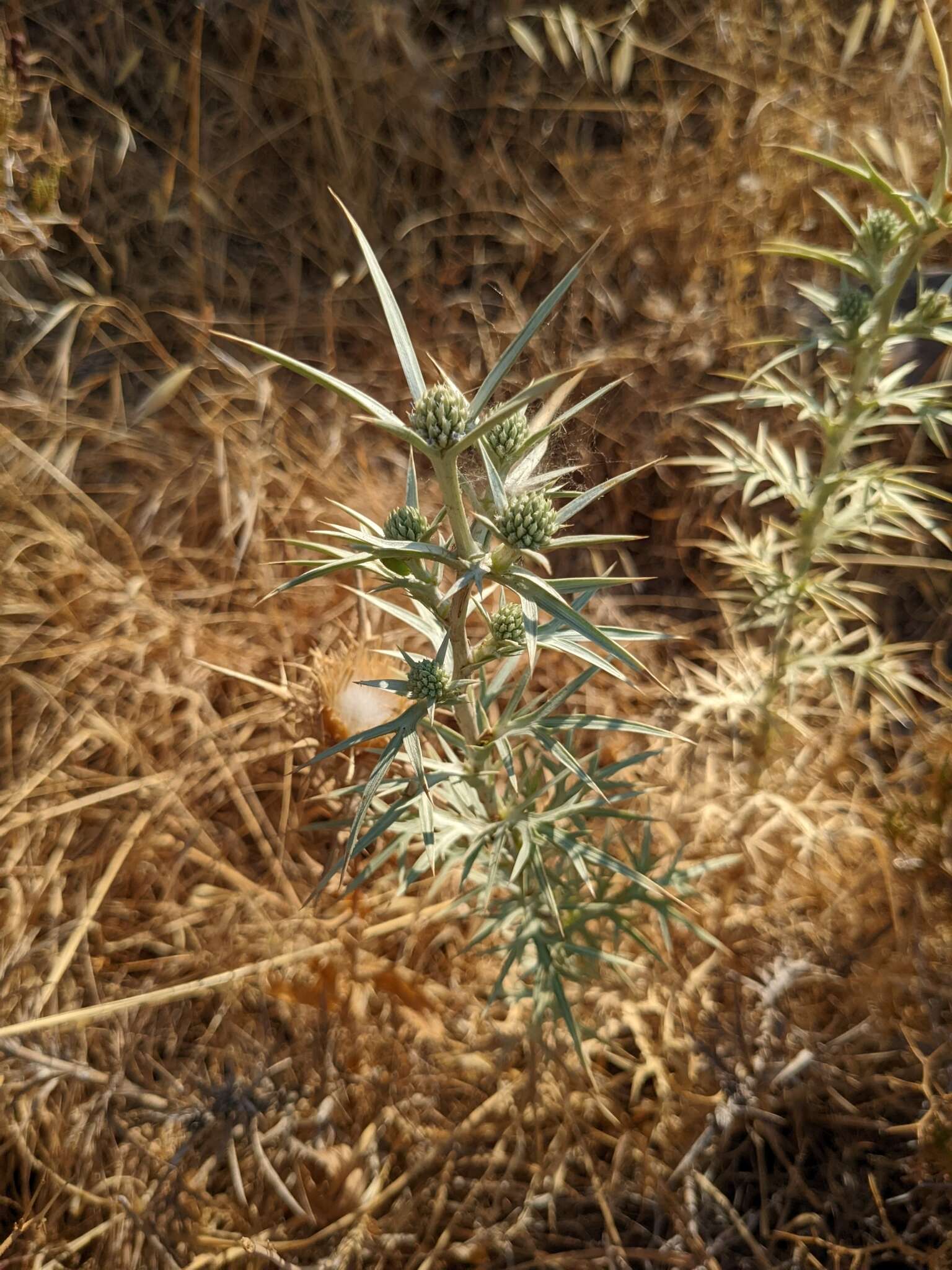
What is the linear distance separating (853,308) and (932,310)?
133mm

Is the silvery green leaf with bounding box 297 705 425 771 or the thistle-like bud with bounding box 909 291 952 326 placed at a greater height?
the thistle-like bud with bounding box 909 291 952 326

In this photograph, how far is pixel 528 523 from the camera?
39.0 inches

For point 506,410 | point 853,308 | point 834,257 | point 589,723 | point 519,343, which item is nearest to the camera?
point 506,410

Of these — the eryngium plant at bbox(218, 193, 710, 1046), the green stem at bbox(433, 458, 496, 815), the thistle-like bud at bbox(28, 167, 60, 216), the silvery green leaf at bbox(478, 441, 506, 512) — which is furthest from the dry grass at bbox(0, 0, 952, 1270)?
the silvery green leaf at bbox(478, 441, 506, 512)

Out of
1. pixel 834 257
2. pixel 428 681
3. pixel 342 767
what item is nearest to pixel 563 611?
pixel 428 681

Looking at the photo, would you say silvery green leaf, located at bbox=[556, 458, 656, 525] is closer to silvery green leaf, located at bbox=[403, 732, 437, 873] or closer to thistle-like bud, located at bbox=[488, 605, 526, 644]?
thistle-like bud, located at bbox=[488, 605, 526, 644]

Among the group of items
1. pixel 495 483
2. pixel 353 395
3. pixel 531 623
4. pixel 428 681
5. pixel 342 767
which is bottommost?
pixel 342 767

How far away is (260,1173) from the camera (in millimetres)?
2027

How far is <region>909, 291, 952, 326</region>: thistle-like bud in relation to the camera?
143cm

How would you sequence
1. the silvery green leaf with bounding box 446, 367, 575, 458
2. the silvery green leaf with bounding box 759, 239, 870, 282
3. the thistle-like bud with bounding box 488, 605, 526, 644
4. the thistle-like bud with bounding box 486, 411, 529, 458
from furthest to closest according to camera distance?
1. the silvery green leaf with bounding box 759, 239, 870, 282
2. the thistle-like bud with bounding box 488, 605, 526, 644
3. the thistle-like bud with bounding box 486, 411, 529, 458
4. the silvery green leaf with bounding box 446, 367, 575, 458

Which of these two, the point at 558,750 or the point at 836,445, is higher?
the point at 836,445

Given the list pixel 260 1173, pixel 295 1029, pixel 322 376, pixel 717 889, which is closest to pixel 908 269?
pixel 322 376

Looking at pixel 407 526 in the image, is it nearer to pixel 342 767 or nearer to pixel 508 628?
pixel 508 628

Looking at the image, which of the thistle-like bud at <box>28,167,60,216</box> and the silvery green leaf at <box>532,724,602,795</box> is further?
the thistle-like bud at <box>28,167,60,216</box>
